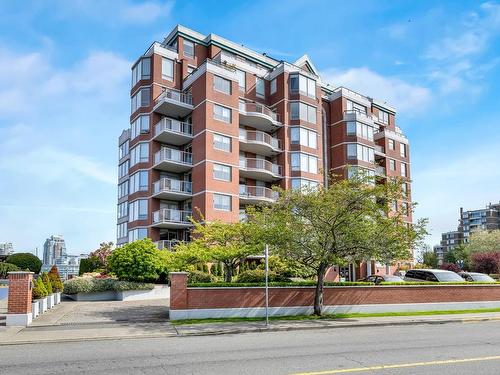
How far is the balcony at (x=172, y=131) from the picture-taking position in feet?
137

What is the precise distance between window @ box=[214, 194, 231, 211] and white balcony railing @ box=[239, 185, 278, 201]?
85.4 inches

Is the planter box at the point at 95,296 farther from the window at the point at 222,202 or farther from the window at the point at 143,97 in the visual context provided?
the window at the point at 143,97

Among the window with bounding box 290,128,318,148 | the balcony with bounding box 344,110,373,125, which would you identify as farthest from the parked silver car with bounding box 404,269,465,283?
the balcony with bounding box 344,110,373,125

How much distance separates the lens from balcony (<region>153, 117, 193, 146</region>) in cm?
4181

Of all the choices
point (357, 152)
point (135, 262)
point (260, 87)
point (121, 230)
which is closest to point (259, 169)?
point (260, 87)

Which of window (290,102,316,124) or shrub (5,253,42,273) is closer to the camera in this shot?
window (290,102,316,124)

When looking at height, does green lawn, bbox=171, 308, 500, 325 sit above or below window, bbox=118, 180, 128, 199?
below

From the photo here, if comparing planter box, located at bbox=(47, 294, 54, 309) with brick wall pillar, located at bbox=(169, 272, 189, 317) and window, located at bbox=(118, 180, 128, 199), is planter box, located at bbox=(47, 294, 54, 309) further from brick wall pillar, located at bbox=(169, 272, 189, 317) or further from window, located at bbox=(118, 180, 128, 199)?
window, located at bbox=(118, 180, 128, 199)

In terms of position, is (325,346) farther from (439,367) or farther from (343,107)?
(343,107)

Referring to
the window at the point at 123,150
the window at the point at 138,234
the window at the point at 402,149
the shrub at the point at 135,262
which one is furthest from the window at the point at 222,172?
the window at the point at 402,149

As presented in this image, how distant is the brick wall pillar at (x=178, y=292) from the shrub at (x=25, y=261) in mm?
38879

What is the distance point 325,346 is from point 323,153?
43.5 meters

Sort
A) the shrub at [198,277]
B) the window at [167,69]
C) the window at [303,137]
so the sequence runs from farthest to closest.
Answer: the window at [303,137] → the window at [167,69] → the shrub at [198,277]

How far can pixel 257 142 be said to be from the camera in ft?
148
